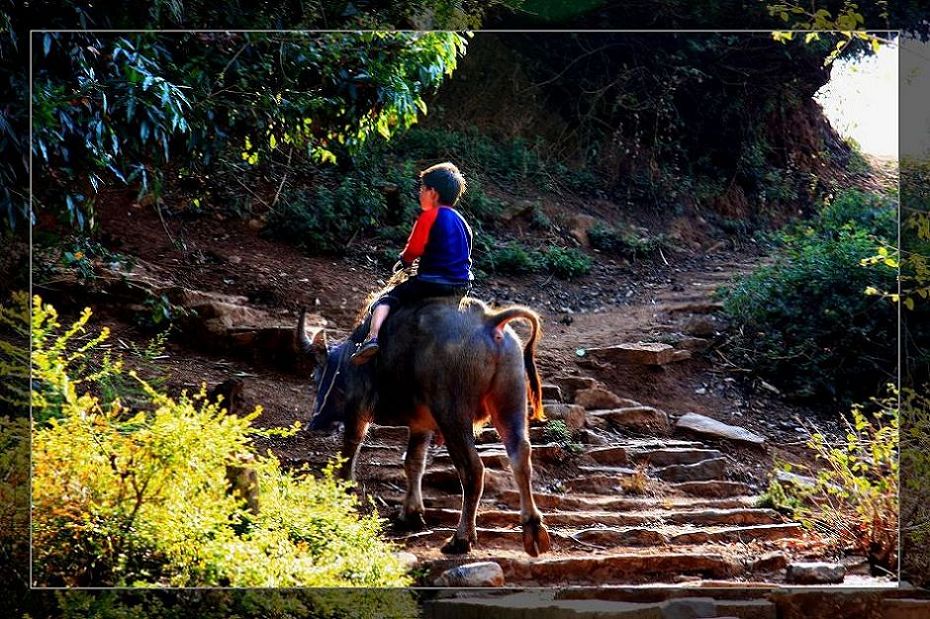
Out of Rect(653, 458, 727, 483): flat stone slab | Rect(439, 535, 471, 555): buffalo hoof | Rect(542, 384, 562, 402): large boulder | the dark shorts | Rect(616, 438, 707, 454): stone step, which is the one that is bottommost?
Rect(439, 535, 471, 555): buffalo hoof

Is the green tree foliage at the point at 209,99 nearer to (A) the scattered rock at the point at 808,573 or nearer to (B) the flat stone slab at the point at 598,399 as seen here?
(B) the flat stone slab at the point at 598,399

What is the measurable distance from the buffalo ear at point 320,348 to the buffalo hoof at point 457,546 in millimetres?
924

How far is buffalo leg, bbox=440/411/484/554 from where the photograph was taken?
4504 millimetres

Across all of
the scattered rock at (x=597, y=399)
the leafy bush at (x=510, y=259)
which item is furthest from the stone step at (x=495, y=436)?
the leafy bush at (x=510, y=259)

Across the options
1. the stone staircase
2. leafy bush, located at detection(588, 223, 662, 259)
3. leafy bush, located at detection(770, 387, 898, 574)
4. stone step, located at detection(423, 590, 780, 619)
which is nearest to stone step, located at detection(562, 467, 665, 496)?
the stone staircase

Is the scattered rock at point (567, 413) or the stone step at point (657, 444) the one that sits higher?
the scattered rock at point (567, 413)

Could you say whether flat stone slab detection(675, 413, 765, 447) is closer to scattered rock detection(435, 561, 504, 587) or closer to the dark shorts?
scattered rock detection(435, 561, 504, 587)

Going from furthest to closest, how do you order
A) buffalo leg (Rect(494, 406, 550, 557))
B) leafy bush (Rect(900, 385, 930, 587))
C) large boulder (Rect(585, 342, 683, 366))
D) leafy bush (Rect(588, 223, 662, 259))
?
leafy bush (Rect(900, 385, 930, 587)), leafy bush (Rect(588, 223, 662, 259)), large boulder (Rect(585, 342, 683, 366)), buffalo leg (Rect(494, 406, 550, 557))

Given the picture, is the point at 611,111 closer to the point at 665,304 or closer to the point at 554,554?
the point at 665,304

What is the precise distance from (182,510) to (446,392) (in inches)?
48.8

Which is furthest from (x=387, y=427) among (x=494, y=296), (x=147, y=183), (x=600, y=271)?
(x=147, y=183)

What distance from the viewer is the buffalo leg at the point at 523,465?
4.49 m

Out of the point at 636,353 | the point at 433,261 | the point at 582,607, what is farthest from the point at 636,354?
the point at 582,607

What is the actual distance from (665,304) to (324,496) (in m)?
1.72
